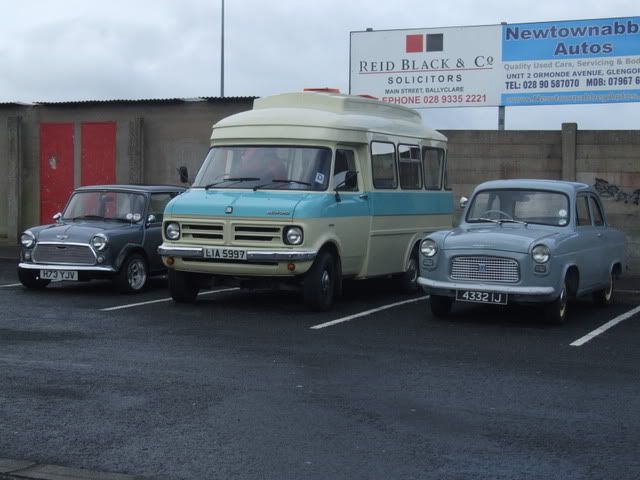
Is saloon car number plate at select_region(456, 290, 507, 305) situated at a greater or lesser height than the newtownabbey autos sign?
lesser

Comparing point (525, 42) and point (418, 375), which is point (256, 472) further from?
point (525, 42)

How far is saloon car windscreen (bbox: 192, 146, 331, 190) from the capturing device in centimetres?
1388

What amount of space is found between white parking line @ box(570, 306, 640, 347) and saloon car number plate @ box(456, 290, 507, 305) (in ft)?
3.33

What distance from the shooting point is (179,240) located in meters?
13.7

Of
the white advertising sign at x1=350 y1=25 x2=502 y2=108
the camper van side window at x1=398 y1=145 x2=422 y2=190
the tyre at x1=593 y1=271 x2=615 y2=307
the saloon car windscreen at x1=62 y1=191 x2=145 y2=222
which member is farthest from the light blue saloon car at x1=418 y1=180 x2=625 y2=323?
the white advertising sign at x1=350 y1=25 x2=502 y2=108

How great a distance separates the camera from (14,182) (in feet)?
82.3

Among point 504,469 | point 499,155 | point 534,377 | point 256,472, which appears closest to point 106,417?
point 256,472

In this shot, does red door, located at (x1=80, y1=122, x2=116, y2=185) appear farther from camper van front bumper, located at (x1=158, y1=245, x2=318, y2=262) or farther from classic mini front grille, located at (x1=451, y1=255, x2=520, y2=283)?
classic mini front grille, located at (x1=451, y1=255, x2=520, y2=283)

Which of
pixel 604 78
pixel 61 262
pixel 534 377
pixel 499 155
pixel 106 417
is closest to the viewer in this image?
pixel 106 417

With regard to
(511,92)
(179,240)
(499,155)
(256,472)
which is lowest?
(256,472)

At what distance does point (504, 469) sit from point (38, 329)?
6.97m

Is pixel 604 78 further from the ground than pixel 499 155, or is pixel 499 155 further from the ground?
pixel 604 78

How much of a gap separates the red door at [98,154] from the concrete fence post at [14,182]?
1.49 m

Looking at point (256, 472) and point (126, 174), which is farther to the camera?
point (126, 174)
